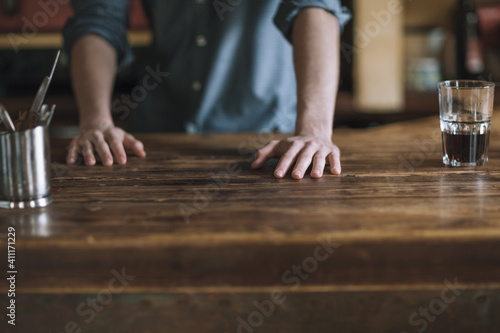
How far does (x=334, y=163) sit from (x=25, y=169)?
544 millimetres

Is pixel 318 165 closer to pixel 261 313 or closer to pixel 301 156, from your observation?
pixel 301 156

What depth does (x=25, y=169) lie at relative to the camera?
Answer: 2.53 feet

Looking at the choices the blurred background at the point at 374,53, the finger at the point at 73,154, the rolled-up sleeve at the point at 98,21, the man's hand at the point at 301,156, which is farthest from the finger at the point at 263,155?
the blurred background at the point at 374,53

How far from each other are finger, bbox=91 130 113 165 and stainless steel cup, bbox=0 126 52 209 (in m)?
0.31

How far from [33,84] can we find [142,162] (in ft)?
8.00

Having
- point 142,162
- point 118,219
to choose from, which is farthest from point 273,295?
point 142,162

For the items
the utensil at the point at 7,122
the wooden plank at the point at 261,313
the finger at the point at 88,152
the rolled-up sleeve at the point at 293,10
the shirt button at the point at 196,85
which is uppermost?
the rolled-up sleeve at the point at 293,10

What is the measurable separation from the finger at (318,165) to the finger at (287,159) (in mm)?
39

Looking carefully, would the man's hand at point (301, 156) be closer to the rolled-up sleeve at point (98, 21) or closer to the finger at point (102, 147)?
the finger at point (102, 147)

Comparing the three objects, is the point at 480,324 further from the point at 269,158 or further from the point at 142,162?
the point at 142,162

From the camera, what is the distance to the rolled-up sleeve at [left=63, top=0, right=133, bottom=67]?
5.21 feet

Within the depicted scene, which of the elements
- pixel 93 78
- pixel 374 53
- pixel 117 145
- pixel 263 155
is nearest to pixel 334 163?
pixel 263 155

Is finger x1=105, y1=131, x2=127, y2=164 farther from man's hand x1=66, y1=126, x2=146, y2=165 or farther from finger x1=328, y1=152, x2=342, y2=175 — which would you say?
finger x1=328, y1=152, x2=342, y2=175

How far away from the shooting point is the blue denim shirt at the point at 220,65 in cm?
172
